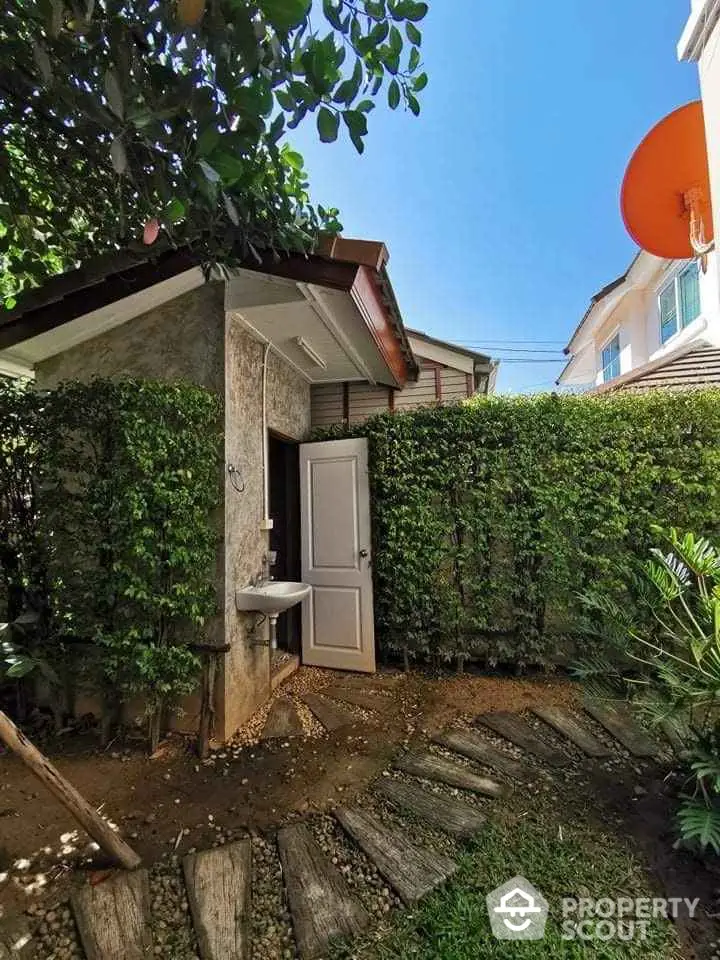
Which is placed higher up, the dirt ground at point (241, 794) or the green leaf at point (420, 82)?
the green leaf at point (420, 82)

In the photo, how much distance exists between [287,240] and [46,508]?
2.49m

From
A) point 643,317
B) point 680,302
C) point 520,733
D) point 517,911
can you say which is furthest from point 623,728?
point 643,317

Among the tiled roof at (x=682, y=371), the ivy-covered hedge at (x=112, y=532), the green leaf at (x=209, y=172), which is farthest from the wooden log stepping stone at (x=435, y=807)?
the tiled roof at (x=682, y=371)

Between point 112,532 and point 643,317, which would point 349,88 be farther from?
point 643,317

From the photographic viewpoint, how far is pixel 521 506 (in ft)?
13.6

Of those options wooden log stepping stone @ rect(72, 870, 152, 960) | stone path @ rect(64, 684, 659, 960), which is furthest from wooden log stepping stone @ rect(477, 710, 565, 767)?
wooden log stepping stone @ rect(72, 870, 152, 960)

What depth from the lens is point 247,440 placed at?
3.76m

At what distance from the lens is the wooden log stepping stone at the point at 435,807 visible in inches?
88.7

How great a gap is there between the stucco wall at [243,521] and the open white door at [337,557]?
833mm

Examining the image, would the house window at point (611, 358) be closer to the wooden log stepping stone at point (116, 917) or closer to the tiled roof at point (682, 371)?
the tiled roof at point (682, 371)

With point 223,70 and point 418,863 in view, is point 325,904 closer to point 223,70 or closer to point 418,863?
point 418,863

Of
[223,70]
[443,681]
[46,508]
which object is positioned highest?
[223,70]

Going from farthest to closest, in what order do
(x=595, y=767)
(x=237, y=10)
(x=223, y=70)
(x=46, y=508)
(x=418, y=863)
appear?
(x=46, y=508) < (x=595, y=767) < (x=418, y=863) < (x=223, y=70) < (x=237, y=10)

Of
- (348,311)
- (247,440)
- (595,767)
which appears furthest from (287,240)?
(595,767)
